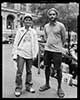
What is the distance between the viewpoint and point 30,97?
3.01 metres

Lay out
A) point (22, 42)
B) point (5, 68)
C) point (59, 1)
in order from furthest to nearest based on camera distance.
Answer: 1. point (5, 68)
2. point (22, 42)
3. point (59, 1)

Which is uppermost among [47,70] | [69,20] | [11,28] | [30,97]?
[69,20]

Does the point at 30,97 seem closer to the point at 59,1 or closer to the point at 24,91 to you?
the point at 24,91

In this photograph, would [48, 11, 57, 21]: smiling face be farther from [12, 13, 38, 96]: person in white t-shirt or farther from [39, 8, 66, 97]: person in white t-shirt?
[12, 13, 38, 96]: person in white t-shirt

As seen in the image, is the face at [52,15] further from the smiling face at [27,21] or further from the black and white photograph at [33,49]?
the smiling face at [27,21]

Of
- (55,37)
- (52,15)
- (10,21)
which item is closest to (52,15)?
(52,15)

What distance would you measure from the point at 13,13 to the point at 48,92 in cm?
169

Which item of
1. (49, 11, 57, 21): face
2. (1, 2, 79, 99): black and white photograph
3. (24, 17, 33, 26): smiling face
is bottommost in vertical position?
(1, 2, 79, 99): black and white photograph

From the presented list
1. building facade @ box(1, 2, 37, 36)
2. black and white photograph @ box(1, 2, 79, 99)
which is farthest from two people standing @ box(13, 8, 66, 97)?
building facade @ box(1, 2, 37, 36)

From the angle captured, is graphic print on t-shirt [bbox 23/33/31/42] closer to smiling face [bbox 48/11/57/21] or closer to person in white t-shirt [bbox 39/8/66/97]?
person in white t-shirt [bbox 39/8/66/97]

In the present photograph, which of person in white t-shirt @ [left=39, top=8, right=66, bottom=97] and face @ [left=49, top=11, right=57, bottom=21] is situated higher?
face @ [left=49, top=11, right=57, bottom=21]

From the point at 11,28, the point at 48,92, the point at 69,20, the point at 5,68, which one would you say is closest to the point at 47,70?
the point at 48,92

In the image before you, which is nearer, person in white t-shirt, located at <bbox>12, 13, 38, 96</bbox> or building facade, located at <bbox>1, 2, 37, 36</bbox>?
person in white t-shirt, located at <bbox>12, 13, 38, 96</bbox>

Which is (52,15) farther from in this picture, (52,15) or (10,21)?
(10,21)
